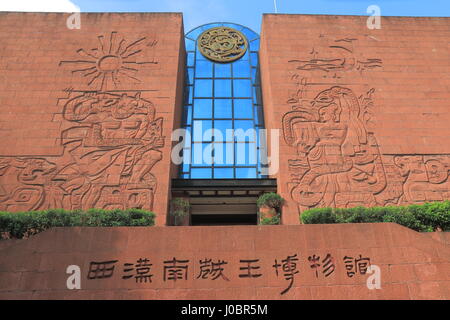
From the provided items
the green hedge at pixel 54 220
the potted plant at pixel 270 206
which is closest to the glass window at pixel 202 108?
the potted plant at pixel 270 206

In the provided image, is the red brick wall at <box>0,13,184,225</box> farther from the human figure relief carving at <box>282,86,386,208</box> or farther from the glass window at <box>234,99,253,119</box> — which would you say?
the human figure relief carving at <box>282,86,386,208</box>

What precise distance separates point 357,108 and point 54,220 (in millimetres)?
8917

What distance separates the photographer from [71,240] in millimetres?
6105

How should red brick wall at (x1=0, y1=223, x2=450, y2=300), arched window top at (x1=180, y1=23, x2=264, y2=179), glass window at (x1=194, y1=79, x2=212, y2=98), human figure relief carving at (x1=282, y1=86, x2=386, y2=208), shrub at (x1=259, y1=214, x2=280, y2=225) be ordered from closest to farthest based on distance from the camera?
red brick wall at (x1=0, y1=223, x2=450, y2=300) < shrub at (x1=259, y1=214, x2=280, y2=225) < human figure relief carving at (x1=282, y1=86, x2=386, y2=208) < arched window top at (x1=180, y1=23, x2=264, y2=179) < glass window at (x1=194, y1=79, x2=212, y2=98)

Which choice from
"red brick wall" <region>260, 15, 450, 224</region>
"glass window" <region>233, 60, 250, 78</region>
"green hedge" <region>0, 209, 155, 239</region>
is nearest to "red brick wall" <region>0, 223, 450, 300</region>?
"green hedge" <region>0, 209, 155, 239</region>

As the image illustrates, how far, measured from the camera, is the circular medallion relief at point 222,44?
14328 mm

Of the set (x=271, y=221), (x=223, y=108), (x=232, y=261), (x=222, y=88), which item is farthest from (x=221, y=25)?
(x=232, y=261)

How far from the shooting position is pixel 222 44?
47.9ft

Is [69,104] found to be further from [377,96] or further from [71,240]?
[377,96]

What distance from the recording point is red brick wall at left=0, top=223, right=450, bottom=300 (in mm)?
5723

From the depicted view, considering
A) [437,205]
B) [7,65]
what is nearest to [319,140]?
[437,205]

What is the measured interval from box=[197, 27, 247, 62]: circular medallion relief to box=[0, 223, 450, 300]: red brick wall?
969 cm

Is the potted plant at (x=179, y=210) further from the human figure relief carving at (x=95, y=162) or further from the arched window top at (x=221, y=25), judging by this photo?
the arched window top at (x=221, y=25)

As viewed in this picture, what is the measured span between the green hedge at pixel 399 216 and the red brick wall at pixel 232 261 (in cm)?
121
